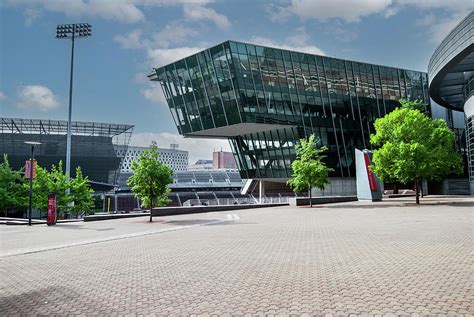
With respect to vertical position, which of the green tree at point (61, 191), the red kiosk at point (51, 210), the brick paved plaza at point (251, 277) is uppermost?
the green tree at point (61, 191)

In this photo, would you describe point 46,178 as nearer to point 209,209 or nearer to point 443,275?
point 209,209

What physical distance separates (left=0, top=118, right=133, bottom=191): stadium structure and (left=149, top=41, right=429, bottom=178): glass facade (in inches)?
1234

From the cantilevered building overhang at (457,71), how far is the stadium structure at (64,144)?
6090 centimetres

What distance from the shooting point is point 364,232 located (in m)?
15.8

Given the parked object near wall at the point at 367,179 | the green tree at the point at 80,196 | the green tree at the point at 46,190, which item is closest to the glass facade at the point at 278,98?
the parked object near wall at the point at 367,179

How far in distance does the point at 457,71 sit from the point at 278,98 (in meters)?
19.3

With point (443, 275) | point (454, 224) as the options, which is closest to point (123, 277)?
point (443, 275)

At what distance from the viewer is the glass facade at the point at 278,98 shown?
45719 mm

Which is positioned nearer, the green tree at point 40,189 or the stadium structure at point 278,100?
the green tree at point 40,189

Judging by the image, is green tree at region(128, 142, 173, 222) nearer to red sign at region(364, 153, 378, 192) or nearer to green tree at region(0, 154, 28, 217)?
green tree at region(0, 154, 28, 217)

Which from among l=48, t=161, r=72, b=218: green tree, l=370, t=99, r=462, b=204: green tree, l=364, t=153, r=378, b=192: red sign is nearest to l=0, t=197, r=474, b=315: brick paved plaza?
l=370, t=99, r=462, b=204: green tree

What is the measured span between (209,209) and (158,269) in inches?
997

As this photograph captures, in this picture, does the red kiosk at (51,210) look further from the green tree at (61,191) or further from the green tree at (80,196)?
the green tree at (80,196)

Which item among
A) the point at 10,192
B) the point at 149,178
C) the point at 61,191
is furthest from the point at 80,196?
the point at 149,178
